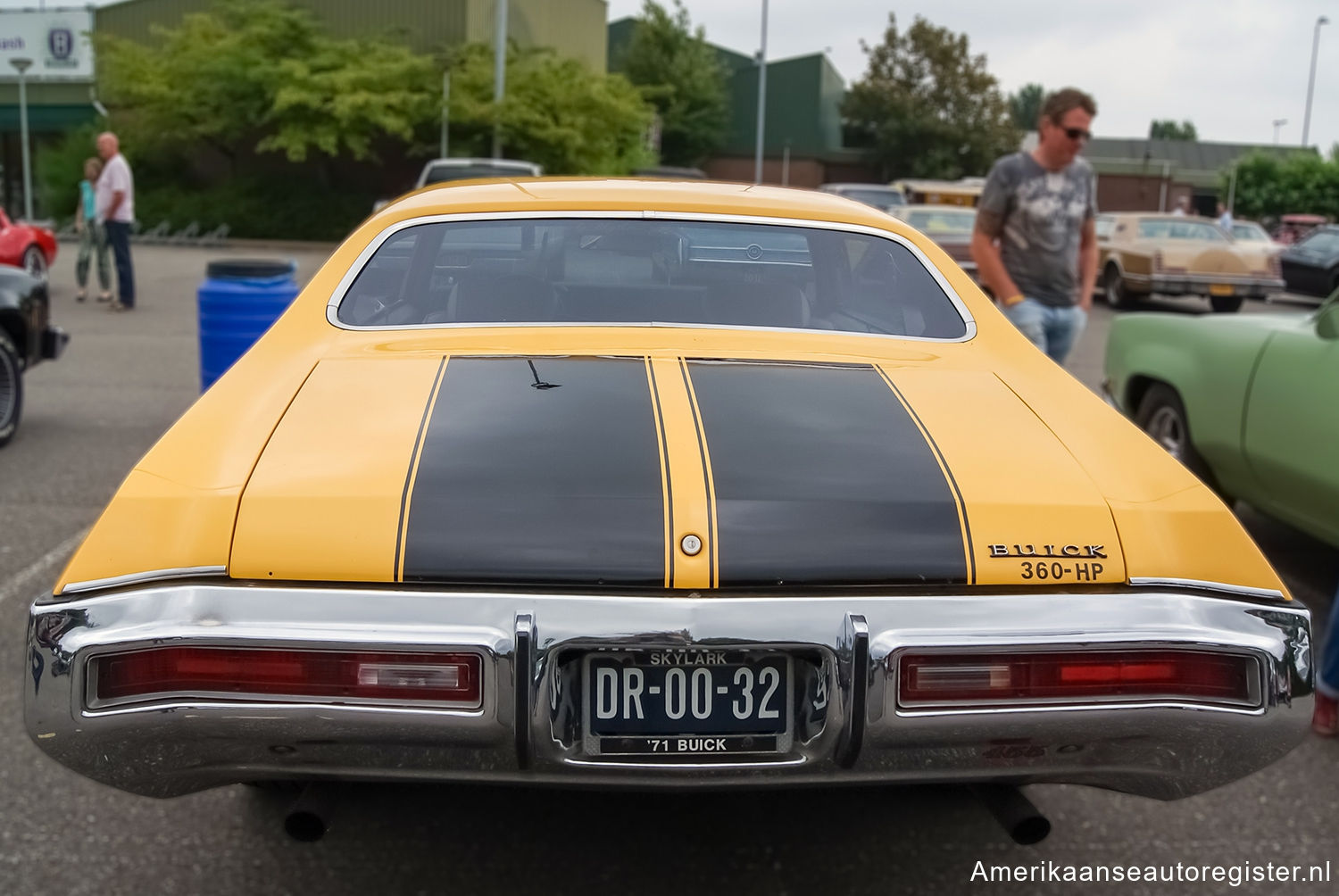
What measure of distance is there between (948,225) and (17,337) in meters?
14.5

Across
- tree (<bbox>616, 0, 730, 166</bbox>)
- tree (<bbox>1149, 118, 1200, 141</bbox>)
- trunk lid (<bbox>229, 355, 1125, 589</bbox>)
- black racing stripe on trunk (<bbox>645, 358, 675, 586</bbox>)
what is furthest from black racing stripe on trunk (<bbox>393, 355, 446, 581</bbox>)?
tree (<bbox>1149, 118, 1200, 141</bbox>)

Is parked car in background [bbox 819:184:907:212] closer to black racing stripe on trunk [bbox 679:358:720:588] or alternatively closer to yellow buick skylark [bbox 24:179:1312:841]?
black racing stripe on trunk [bbox 679:358:720:588]

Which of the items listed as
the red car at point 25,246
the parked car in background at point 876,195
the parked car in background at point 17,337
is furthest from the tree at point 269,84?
the parked car in background at point 17,337

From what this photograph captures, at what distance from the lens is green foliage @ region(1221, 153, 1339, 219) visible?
51.3m

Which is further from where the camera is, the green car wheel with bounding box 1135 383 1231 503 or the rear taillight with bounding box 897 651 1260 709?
the green car wheel with bounding box 1135 383 1231 503

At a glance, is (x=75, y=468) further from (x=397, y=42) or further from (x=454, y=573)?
(x=397, y=42)

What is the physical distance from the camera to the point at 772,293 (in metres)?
3.24

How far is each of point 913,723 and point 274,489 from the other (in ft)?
3.82

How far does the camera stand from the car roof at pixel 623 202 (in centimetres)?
338

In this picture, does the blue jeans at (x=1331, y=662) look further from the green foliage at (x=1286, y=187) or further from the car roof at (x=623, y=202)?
the green foliage at (x=1286, y=187)

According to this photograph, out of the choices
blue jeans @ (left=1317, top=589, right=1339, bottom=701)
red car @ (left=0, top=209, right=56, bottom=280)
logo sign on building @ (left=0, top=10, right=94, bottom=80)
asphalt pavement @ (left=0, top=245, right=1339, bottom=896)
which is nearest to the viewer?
asphalt pavement @ (left=0, top=245, right=1339, bottom=896)

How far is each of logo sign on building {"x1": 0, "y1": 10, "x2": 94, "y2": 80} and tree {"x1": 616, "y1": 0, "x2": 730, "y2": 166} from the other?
836 inches

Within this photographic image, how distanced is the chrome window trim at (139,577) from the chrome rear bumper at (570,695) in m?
0.02

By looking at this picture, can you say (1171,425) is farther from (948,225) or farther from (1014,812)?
(948,225)
